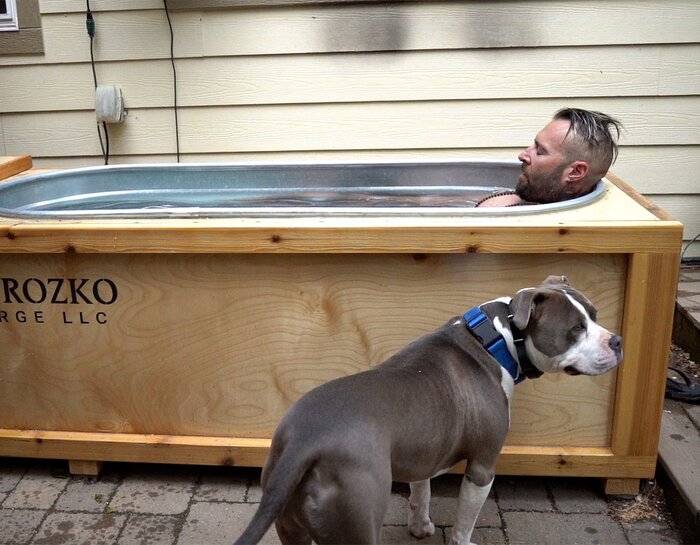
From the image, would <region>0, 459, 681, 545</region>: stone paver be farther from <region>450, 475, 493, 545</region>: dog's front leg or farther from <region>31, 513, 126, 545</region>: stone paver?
<region>450, 475, 493, 545</region>: dog's front leg

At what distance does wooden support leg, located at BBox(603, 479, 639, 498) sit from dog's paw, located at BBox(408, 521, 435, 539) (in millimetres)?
651

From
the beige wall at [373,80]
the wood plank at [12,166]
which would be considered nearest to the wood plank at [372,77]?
the beige wall at [373,80]

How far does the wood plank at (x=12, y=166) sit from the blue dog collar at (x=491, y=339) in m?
2.11

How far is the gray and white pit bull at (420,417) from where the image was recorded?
1.61 m

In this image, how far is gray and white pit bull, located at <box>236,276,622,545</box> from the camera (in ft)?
5.30

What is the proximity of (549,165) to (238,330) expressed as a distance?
130 cm

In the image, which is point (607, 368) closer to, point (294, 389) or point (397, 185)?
point (294, 389)

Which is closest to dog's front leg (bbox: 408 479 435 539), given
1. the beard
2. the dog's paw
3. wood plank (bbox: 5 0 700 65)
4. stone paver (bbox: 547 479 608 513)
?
the dog's paw

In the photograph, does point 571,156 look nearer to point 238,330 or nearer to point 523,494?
point 523,494

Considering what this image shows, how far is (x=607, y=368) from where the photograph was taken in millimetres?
1938

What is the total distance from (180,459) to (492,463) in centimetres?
113

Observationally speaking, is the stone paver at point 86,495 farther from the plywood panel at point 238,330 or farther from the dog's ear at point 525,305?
the dog's ear at point 525,305

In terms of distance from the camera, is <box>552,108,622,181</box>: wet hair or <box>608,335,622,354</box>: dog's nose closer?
<box>608,335,622,354</box>: dog's nose

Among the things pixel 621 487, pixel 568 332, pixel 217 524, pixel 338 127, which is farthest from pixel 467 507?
pixel 338 127
